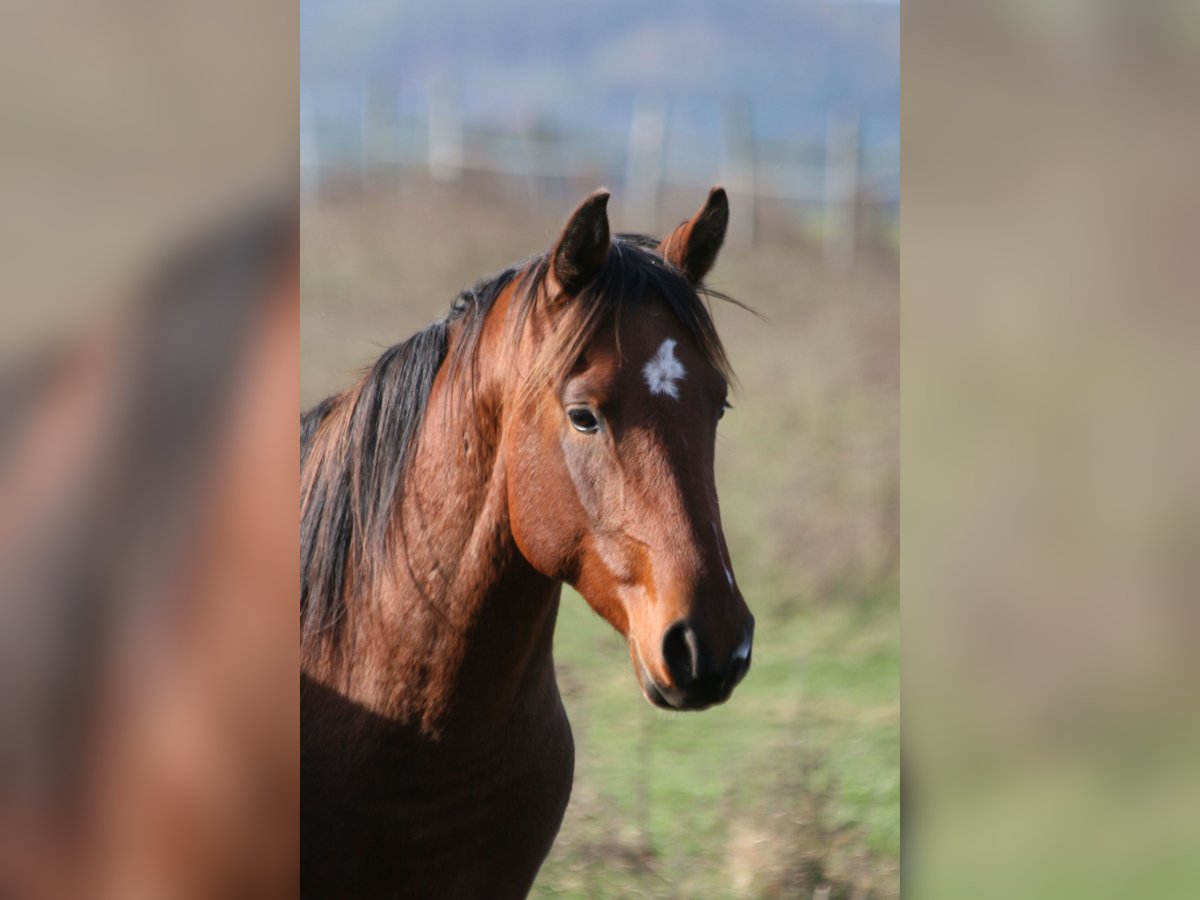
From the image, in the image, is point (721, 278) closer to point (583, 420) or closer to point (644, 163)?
point (644, 163)

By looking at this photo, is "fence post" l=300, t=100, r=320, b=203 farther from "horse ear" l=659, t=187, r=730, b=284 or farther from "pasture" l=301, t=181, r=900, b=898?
"horse ear" l=659, t=187, r=730, b=284

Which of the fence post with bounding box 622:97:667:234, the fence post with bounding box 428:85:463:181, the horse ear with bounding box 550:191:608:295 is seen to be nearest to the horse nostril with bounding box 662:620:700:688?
the horse ear with bounding box 550:191:608:295

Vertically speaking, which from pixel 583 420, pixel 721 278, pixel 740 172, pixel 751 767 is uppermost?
pixel 740 172

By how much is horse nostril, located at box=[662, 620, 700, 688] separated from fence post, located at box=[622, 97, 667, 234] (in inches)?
42.3

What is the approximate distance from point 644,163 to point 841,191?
518 mm

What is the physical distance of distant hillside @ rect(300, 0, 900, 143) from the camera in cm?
230

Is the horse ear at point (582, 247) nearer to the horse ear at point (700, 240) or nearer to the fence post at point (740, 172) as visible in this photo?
the horse ear at point (700, 240)

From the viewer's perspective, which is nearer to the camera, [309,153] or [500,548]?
[500,548]

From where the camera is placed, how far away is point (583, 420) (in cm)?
188
